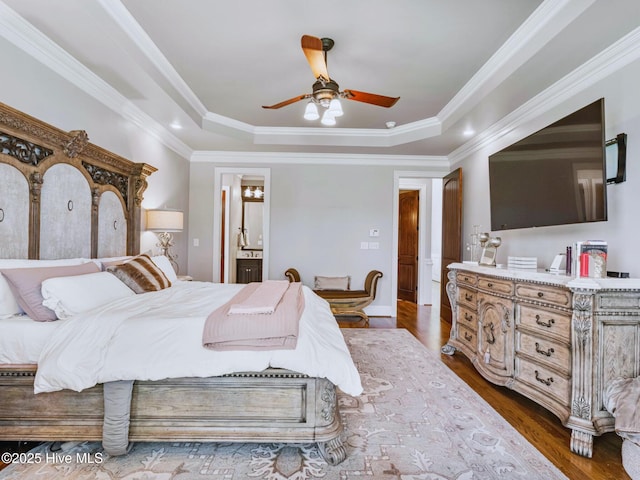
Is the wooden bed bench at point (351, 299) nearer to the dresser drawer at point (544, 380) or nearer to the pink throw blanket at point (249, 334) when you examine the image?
the dresser drawer at point (544, 380)

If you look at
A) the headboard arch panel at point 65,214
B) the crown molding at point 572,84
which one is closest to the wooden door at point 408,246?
the crown molding at point 572,84

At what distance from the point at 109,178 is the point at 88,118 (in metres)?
0.54

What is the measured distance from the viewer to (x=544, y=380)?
2.24 metres

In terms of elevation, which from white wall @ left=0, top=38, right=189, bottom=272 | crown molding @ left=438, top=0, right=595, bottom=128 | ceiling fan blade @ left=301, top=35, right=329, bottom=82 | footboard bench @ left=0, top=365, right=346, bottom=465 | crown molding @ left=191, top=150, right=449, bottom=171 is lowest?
footboard bench @ left=0, top=365, right=346, bottom=465

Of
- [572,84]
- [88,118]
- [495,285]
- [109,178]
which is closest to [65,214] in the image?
[109,178]

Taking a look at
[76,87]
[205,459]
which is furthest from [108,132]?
[205,459]

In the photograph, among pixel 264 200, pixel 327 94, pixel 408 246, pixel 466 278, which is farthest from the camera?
pixel 408 246

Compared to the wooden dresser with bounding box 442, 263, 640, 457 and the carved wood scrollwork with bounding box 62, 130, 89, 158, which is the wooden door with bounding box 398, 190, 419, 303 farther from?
the carved wood scrollwork with bounding box 62, 130, 89, 158

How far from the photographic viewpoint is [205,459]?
5.93 ft

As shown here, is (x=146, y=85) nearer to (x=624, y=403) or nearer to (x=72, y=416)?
(x=72, y=416)

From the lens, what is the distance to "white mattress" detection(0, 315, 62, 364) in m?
1.80

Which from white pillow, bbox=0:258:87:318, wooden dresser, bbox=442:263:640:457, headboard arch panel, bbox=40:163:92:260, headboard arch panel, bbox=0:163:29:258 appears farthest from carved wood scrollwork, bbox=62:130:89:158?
wooden dresser, bbox=442:263:640:457

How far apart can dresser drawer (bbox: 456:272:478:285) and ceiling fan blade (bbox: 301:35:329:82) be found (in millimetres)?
2160

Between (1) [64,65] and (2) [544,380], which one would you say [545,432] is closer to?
(2) [544,380]
